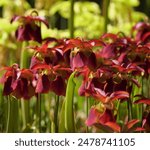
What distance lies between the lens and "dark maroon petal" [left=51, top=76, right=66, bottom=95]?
161 centimetres

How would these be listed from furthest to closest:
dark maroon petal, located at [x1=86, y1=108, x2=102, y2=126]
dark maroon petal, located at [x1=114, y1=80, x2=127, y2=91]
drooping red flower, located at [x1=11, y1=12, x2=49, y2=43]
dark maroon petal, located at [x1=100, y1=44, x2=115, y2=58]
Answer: drooping red flower, located at [x1=11, y1=12, x2=49, y2=43] → dark maroon petal, located at [x1=100, y1=44, x2=115, y2=58] → dark maroon petal, located at [x1=114, y1=80, x2=127, y2=91] → dark maroon petal, located at [x1=86, y1=108, x2=102, y2=126]

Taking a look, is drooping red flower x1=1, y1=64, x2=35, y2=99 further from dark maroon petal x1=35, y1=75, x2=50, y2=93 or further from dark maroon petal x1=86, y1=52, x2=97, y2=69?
dark maroon petal x1=86, y1=52, x2=97, y2=69

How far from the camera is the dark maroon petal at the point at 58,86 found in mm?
1611

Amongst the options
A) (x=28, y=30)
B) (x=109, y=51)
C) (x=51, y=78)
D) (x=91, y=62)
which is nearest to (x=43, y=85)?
(x=51, y=78)

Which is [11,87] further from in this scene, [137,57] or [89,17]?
[89,17]

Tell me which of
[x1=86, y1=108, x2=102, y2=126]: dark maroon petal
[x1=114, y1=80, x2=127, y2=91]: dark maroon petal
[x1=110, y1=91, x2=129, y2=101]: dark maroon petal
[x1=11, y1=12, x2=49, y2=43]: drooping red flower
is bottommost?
→ [x1=86, y1=108, x2=102, y2=126]: dark maroon petal

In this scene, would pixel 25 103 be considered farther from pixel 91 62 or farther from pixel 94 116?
pixel 94 116

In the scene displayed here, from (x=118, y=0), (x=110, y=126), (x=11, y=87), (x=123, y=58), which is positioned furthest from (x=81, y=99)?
(x=118, y=0)

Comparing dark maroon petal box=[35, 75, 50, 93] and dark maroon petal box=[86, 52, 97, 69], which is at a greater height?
dark maroon petal box=[86, 52, 97, 69]

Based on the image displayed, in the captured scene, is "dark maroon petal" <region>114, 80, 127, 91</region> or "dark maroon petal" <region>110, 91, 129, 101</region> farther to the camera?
"dark maroon petal" <region>114, 80, 127, 91</region>

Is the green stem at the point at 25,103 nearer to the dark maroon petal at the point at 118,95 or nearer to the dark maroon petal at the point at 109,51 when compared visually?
the dark maroon petal at the point at 109,51

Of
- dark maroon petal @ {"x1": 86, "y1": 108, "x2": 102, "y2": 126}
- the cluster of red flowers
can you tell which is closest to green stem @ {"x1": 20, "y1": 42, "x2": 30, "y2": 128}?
the cluster of red flowers

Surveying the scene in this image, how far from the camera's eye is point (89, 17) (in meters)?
3.48

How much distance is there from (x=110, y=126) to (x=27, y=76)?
1.13 ft
